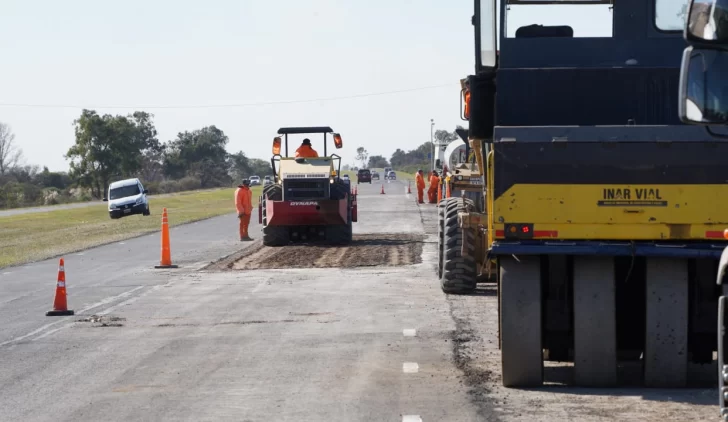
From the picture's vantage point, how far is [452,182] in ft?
63.4

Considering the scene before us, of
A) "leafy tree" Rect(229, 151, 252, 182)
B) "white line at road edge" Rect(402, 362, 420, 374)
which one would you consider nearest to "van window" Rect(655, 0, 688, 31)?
"white line at road edge" Rect(402, 362, 420, 374)

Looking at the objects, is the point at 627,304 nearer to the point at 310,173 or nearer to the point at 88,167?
the point at 310,173

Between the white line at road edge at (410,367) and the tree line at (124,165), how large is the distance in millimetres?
78659

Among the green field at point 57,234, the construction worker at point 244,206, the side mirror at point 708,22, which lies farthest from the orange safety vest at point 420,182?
the side mirror at point 708,22

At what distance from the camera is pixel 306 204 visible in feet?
90.7

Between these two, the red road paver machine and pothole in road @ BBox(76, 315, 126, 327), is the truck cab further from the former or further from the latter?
the red road paver machine

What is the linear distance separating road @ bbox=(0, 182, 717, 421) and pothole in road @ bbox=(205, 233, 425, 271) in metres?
0.53

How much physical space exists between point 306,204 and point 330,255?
3053 millimetres

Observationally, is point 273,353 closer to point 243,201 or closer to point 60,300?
point 60,300

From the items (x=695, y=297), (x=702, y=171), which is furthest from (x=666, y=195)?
(x=695, y=297)

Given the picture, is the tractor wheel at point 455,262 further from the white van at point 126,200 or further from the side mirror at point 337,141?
the white van at point 126,200

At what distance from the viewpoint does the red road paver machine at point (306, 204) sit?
90.9 feet

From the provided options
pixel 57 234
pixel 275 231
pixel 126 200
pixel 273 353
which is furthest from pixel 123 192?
pixel 273 353

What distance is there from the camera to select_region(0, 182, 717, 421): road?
8750 mm
